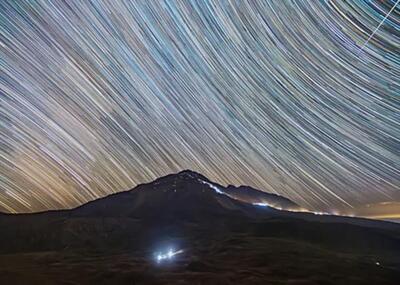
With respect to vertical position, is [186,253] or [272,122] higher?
[272,122]

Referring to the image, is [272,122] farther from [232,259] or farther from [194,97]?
[232,259]

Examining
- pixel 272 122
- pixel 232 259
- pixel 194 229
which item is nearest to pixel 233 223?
pixel 194 229

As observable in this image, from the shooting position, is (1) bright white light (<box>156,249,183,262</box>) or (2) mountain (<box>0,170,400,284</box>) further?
(1) bright white light (<box>156,249,183,262</box>)

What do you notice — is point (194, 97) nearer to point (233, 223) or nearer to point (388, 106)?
point (233, 223)

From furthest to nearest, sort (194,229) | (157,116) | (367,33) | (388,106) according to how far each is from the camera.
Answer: (194,229) < (157,116) < (388,106) < (367,33)

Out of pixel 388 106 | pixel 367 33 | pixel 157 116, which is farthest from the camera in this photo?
pixel 157 116

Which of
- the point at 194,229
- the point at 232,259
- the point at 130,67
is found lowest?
the point at 232,259

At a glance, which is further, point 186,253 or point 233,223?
point 233,223

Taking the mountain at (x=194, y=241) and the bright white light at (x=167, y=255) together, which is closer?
the mountain at (x=194, y=241)
